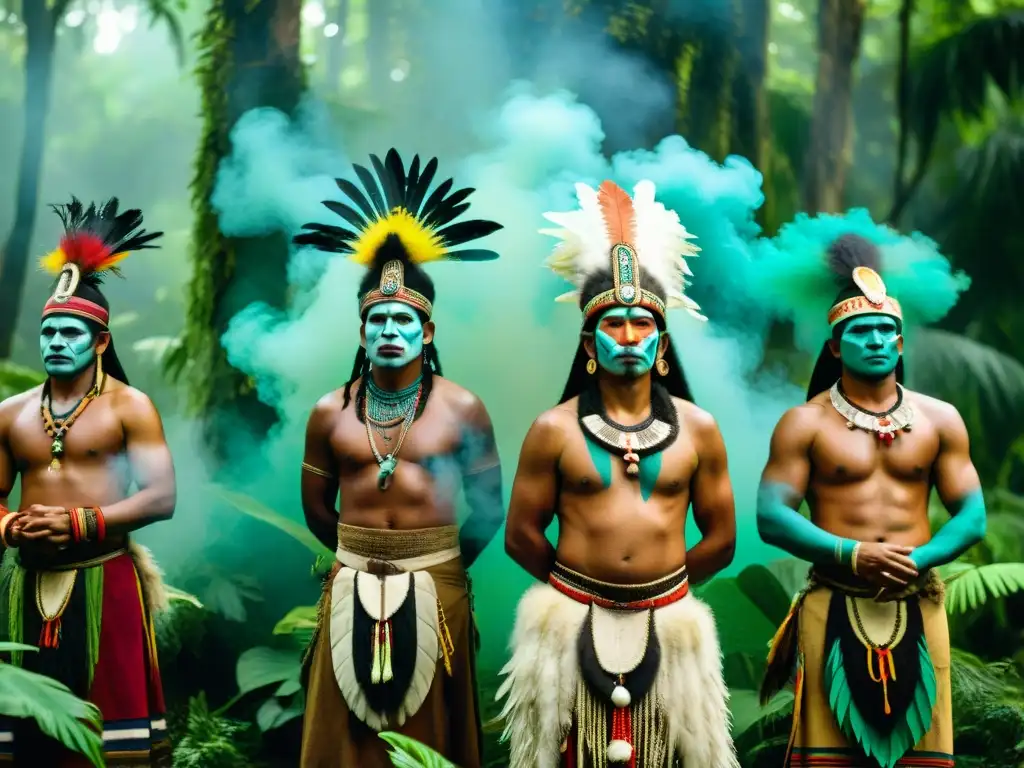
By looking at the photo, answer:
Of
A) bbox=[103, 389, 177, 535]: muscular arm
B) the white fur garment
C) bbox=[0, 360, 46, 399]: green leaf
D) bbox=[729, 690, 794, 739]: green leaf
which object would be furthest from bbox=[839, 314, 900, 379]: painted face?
bbox=[0, 360, 46, 399]: green leaf

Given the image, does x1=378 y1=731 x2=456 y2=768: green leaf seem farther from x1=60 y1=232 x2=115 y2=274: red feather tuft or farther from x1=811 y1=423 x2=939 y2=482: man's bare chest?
x1=60 y1=232 x2=115 y2=274: red feather tuft

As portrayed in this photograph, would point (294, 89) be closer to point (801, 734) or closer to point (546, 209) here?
point (546, 209)

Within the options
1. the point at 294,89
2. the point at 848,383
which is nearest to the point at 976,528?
the point at 848,383

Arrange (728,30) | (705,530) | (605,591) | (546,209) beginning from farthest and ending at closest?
(728,30) → (546,209) → (705,530) → (605,591)

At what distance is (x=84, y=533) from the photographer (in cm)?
359

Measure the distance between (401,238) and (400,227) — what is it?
0.13ft

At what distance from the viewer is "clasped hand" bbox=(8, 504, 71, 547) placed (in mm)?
3561

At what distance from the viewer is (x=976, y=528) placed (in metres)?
3.40

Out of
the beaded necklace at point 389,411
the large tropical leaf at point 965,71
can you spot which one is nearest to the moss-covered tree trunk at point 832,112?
the large tropical leaf at point 965,71

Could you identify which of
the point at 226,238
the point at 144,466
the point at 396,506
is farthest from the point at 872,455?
the point at 226,238

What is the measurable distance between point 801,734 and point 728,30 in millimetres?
3702

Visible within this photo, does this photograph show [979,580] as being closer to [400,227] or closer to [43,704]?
[400,227]

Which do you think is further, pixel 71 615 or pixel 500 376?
pixel 500 376

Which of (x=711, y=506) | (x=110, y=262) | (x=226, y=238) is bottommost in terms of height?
(x=711, y=506)
